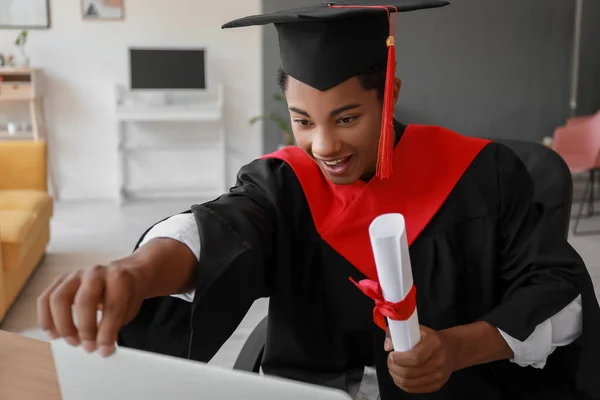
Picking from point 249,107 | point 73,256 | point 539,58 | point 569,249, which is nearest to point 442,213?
point 569,249

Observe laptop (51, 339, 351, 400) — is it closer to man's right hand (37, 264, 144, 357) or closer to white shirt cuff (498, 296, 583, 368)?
man's right hand (37, 264, 144, 357)

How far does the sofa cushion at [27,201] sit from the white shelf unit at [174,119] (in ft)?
5.37

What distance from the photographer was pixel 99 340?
23.1 inches

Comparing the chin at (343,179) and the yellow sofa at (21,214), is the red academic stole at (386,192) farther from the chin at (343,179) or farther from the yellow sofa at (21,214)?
the yellow sofa at (21,214)

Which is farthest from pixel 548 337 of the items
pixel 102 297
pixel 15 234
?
pixel 15 234

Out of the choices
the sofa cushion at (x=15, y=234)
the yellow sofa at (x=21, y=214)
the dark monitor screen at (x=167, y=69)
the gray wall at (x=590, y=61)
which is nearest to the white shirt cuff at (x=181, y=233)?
the yellow sofa at (x=21, y=214)

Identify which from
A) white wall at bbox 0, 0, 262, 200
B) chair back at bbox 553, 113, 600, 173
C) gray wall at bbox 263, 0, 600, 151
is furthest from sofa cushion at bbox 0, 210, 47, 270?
chair back at bbox 553, 113, 600, 173

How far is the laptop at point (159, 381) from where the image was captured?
513mm

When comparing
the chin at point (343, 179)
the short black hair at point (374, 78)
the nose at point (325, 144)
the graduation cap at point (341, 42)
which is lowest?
the chin at point (343, 179)

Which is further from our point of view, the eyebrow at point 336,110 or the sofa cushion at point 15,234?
the sofa cushion at point 15,234

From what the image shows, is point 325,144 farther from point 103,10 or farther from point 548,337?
point 103,10

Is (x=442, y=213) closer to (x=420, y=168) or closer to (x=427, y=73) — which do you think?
(x=420, y=168)

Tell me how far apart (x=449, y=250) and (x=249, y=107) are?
5043mm

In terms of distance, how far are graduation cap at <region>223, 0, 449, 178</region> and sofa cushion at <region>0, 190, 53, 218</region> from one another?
2.96 m
